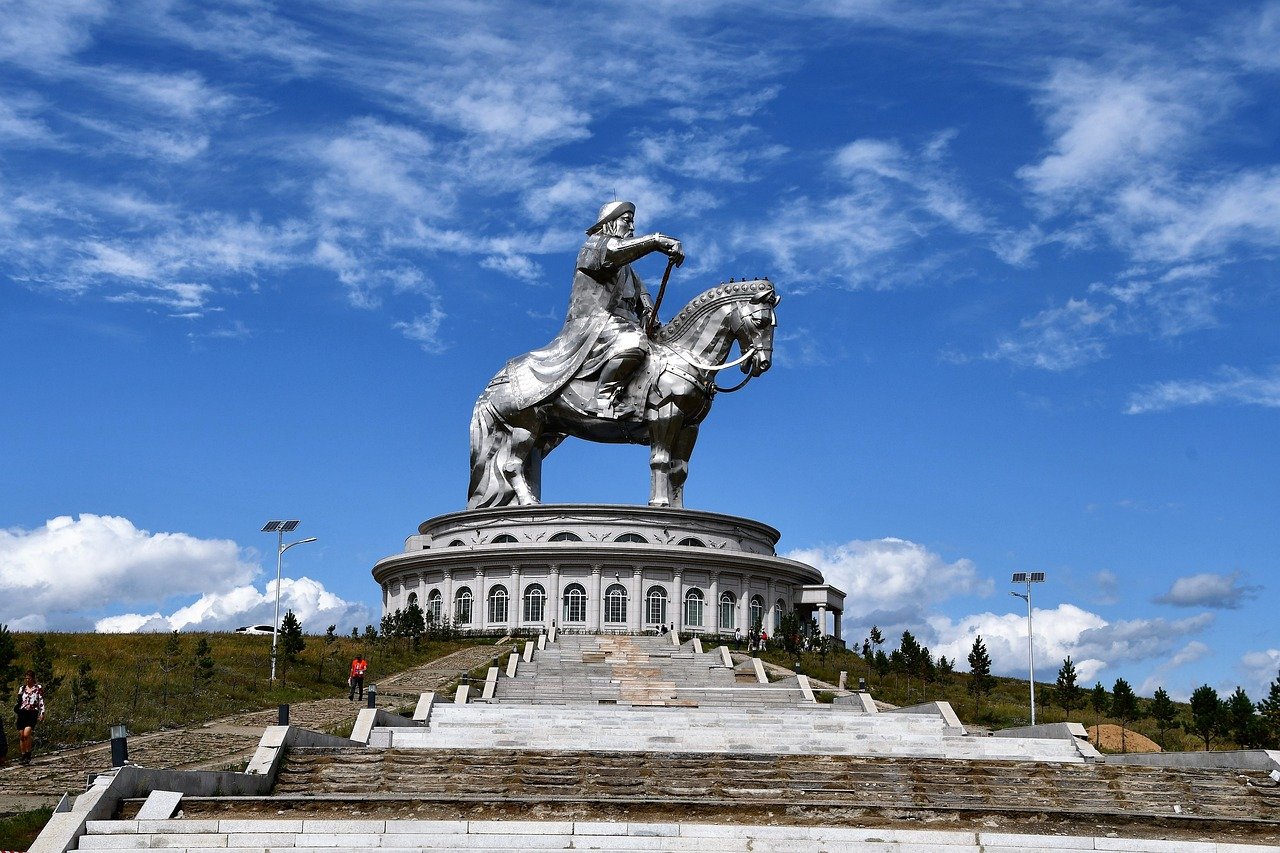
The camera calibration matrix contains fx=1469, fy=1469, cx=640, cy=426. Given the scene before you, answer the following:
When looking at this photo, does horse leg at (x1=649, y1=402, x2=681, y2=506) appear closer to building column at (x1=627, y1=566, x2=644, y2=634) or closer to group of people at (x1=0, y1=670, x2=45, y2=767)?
building column at (x1=627, y1=566, x2=644, y2=634)

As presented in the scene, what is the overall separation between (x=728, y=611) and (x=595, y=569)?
219 inches

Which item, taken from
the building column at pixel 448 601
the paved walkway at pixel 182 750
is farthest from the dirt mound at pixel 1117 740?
the building column at pixel 448 601

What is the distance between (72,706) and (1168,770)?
74.3 ft

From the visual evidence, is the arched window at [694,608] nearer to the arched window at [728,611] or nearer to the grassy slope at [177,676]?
the arched window at [728,611]

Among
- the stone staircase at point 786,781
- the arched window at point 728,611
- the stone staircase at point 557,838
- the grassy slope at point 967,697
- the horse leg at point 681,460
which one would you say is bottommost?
the stone staircase at point 557,838

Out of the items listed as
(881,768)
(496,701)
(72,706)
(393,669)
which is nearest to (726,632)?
(393,669)

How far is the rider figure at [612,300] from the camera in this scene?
5224cm

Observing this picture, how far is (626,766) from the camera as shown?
20.9 meters

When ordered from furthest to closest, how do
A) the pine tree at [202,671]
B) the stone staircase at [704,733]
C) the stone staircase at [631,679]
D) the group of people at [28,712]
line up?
1. the pine tree at [202,671]
2. the stone staircase at [631,679]
3. the group of people at [28,712]
4. the stone staircase at [704,733]

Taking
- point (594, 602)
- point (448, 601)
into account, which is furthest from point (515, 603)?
point (448, 601)

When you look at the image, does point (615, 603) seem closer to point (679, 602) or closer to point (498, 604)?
point (679, 602)

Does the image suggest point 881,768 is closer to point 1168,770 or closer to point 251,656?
point 1168,770

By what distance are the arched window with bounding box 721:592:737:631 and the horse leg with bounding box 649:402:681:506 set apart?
13.8ft

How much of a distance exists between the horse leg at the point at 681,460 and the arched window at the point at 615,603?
383 centimetres
